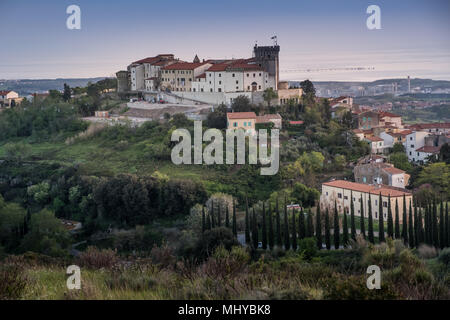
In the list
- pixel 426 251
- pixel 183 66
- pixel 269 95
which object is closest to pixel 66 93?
pixel 183 66

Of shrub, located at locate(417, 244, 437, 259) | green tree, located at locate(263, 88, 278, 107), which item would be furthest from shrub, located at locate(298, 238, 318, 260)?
green tree, located at locate(263, 88, 278, 107)

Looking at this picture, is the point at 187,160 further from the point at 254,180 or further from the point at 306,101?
the point at 306,101

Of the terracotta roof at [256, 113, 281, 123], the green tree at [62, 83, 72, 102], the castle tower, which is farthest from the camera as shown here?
the green tree at [62, 83, 72, 102]

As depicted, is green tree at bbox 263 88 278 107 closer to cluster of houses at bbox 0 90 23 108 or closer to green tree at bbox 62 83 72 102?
green tree at bbox 62 83 72 102

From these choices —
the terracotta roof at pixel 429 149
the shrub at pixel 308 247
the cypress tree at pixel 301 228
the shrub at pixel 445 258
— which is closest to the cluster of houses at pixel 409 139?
the terracotta roof at pixel 429 149

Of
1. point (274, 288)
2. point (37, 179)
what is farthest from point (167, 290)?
point (37, 179)

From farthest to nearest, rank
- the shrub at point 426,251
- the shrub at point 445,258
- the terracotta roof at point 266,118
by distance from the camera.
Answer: the terracotta roof at point 266,118, the shrub at point 426,251, the shrub at point 445,258

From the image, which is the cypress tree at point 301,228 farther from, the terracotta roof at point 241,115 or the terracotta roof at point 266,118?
the terracotta roof at point 266,118

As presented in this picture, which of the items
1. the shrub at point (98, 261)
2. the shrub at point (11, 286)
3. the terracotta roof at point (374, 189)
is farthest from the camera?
the terracotta roof at point (374, 189)
